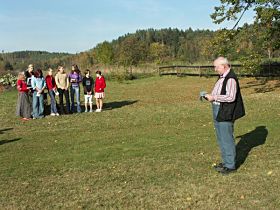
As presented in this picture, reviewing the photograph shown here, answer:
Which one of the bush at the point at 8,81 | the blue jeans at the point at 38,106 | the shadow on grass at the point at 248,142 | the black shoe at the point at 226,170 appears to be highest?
the bush at the point at 8,81

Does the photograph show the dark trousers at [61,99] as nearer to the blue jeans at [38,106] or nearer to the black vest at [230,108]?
the blue jeans at [38,106]

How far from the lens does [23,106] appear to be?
15.4 m

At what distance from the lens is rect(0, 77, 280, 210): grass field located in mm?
5996

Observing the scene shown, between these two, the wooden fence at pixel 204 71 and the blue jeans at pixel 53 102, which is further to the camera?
the wooden fence at pixel 204 71

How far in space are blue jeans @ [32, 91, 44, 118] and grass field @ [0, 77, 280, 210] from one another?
115 centimetres

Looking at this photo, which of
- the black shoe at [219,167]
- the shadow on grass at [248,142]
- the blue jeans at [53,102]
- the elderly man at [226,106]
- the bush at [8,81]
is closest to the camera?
the elderly man at [226,106]

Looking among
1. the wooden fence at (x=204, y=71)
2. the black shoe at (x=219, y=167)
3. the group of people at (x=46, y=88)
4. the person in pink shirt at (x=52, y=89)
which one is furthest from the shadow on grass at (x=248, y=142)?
the wooden fence at (x=204, y=71)

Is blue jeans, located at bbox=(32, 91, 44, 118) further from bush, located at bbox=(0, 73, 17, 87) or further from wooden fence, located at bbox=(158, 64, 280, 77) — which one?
wooden fence, located at bbox=(158, 64, 280, 77)

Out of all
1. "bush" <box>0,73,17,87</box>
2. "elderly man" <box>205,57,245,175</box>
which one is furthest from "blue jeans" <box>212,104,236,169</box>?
"bush" <box>0,73,17,87</box>

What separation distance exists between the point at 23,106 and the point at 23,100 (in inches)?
9.0

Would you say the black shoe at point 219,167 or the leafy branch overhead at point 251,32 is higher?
the leafy branch overhead at point 251,32

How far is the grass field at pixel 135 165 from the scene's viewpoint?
6.00m

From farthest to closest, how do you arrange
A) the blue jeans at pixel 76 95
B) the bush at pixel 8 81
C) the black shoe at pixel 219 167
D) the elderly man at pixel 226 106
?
the bush at pixel 8 81 → the blue jeans at pixel 76 95 → the black shoe at pixel 219 167 → the elderly man at pixel 226 106

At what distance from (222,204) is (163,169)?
2.04m
